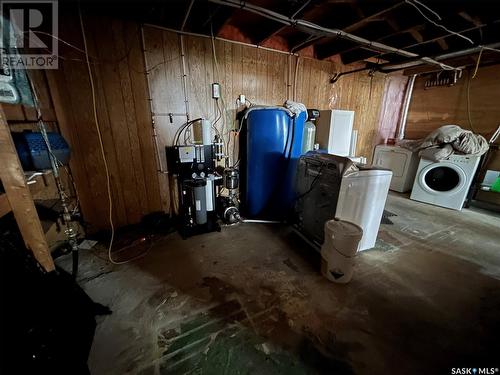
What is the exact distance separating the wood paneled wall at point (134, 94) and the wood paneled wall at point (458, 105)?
301 centimetres

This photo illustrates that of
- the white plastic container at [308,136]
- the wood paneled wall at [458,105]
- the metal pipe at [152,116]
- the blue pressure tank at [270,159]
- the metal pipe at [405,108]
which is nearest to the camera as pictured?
the metal pipe at [152,116]

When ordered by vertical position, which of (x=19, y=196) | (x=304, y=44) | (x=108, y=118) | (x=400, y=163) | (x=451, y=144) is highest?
(x=304, y=44)

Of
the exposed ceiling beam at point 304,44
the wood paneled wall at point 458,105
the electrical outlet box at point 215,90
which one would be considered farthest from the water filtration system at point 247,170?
the wood paneled wall at point 458,105

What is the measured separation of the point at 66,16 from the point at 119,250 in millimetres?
2203

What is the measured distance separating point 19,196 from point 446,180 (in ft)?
16.6

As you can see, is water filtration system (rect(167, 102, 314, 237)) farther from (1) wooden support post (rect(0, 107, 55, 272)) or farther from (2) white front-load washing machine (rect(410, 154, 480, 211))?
(2) white front-load washing machine (rect(410, 154, 480, 211))

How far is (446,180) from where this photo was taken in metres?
3.29

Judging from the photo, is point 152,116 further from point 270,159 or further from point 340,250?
point 340,250

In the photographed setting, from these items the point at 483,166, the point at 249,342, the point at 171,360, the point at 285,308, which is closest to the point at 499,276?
the point at 285,308

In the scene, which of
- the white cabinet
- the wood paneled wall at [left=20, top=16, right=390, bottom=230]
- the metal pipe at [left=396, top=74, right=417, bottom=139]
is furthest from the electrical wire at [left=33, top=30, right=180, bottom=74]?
the metal pipe at [left=396, top=74, right=417, bottom=139]

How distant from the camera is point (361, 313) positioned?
54.6 inches

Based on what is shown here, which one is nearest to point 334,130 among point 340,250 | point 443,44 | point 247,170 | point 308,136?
point 308,136

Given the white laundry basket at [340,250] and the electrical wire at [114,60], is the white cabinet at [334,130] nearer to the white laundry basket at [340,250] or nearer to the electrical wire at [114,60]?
the white laundry basket at [340,250]

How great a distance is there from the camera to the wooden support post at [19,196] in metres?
1.14
